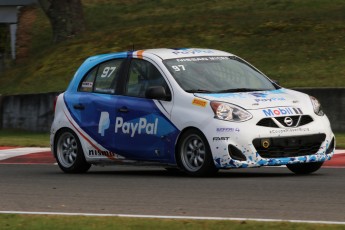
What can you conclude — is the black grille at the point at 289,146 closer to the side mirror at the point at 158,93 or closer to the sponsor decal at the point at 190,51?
the side mirror at the point at 158,93

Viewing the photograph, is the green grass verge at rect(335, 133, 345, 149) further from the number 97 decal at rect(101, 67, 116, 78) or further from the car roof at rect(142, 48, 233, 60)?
the number 97 decal at rect(101, 67, 116, 78)

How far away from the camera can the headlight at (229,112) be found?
1298 cm

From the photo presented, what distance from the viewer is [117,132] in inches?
566

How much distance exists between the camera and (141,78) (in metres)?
14.3

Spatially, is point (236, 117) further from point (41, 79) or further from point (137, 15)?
point (137, 15)

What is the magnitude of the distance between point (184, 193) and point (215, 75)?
8.56 feet

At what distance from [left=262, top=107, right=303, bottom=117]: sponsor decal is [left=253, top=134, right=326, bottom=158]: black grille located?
0.27 metres

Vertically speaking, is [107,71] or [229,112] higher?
[107,71]

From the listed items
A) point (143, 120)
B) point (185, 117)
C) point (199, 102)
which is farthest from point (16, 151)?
point (199, 102)

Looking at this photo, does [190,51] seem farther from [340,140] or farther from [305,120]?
[340,140]

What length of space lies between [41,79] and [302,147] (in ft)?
58.0

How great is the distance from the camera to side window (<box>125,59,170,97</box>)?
1412cm

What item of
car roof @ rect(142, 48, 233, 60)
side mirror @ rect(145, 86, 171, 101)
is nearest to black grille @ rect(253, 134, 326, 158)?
side mirror @ rect(145, 86, 171, 101)

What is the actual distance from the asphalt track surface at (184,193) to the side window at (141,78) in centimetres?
106
